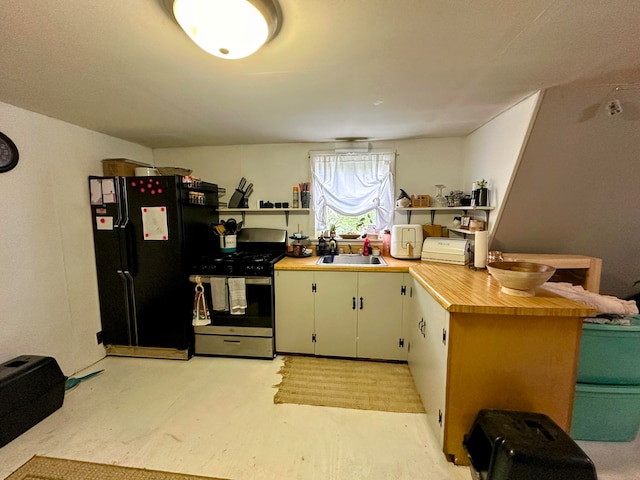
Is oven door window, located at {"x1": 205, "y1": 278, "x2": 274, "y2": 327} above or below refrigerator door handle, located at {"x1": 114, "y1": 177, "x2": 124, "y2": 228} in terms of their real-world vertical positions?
below

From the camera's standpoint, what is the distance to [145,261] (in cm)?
250

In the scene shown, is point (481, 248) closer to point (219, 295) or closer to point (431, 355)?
point (431, 355)

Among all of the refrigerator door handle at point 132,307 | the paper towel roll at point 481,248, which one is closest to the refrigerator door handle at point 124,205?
the refrigerator door handle at point 132,307

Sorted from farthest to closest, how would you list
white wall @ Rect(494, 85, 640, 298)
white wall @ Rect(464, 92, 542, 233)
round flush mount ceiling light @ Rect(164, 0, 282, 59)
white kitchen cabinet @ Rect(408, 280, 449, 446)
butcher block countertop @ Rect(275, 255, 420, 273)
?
butcher block countertop @ Rect(275, 255, 420, 273)
white wall @ Rect(464, 92, 542, 233)
white wall @ Rect(494, 85, 640, 298)
white kitchen cabinet @ Rect(408, 280, 449, 446)
round flush mount ceiling light @ Rect(164, 0, 282, 59)

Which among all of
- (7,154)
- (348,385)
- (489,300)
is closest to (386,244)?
(348,385)

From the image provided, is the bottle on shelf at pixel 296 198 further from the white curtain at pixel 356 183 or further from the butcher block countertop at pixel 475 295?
the butcher block countertop at pixel 475 295

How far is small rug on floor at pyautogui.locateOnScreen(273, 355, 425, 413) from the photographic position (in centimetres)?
200

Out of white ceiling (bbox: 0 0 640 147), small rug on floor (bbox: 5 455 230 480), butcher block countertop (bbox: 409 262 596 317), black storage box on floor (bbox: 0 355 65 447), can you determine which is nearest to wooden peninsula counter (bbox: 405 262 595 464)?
butcher block countertop (bbox: 409 262 596 317)

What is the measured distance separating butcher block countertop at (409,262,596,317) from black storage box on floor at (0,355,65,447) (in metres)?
2.67

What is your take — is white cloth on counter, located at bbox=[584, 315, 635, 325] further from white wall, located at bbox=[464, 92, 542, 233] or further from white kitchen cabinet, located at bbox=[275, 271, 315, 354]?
white kitchen cabinet, located at bbox=[275, 271, 315, 354]

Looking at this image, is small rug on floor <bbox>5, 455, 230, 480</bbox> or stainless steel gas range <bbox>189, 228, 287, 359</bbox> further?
stainless steel gas range <bbox>189, 228, 287, 359</bbox>

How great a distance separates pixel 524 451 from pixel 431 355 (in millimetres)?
650

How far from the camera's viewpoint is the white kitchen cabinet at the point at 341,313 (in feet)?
7.98

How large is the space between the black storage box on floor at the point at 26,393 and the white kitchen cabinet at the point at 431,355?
2.63m
